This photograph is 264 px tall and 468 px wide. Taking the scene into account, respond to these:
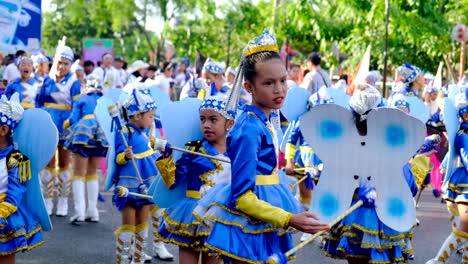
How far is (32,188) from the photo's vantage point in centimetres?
582

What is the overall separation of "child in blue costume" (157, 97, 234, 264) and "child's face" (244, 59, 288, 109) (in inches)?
64.4

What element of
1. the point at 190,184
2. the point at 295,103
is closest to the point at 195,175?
the point at 190,184

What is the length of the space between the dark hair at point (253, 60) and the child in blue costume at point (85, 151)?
18.9 ft

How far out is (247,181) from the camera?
4.13 metres

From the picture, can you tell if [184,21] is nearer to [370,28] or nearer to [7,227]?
[370,28]

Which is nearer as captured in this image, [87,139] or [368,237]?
[368,237]

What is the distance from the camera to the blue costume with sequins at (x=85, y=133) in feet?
32.6

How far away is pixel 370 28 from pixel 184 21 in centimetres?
1825

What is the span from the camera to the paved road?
8133 mm

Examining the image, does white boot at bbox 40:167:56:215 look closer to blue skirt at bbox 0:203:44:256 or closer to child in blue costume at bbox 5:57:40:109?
child in blue costume at bbox 5:57:40:109

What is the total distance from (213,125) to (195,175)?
0.41 m

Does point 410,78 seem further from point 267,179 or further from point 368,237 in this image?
point 267,179

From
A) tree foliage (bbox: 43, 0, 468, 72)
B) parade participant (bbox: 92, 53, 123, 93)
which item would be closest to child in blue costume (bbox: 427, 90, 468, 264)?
tree foliage (bbox: 43, 0, 468, 72)

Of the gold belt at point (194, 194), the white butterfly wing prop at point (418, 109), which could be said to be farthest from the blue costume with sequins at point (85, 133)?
the gold belt at point (194, 194)
